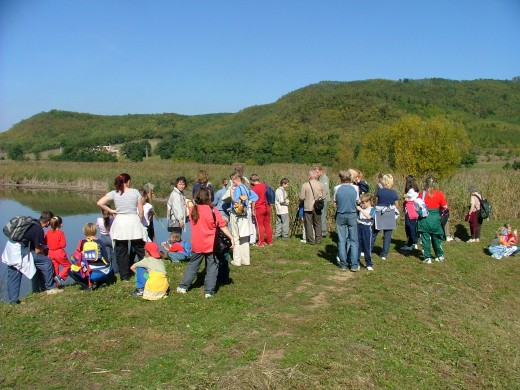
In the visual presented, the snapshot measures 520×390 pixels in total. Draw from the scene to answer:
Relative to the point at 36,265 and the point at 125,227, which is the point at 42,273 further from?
the point at 125,227

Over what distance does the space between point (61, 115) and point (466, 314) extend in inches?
5868

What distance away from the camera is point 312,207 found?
1058cm

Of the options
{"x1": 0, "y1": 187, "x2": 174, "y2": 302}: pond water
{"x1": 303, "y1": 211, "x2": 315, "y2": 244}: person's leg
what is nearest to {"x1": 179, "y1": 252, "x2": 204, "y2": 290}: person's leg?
{"x1": 303, "y1": 211, "x2": 315, "y2": 244}: person's leg

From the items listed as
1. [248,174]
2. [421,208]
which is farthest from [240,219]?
[248,174]

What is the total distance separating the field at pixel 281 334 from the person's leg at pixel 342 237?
319 millimetres

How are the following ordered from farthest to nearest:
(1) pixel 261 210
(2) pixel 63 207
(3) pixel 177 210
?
(2) pixel 63 207, (1) pixel 261 210, (3) pixel 177 210

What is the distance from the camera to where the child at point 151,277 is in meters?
6.70

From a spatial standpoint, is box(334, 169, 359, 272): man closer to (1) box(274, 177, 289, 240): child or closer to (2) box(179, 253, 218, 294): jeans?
(2) box(179, 253, 218, 294): jeans

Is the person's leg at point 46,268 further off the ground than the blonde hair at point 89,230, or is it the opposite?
the blonde hair at point 89,230

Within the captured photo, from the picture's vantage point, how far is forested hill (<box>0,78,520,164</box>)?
59.9 meters

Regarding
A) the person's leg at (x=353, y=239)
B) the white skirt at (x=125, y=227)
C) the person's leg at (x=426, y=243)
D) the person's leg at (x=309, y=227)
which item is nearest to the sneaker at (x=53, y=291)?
the white skirt at (x=125, y=227)

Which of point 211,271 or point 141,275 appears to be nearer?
point 211,271

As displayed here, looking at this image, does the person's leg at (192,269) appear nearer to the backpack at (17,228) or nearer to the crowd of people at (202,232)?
the crowd of people at (202,232)

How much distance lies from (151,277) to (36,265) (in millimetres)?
2083
